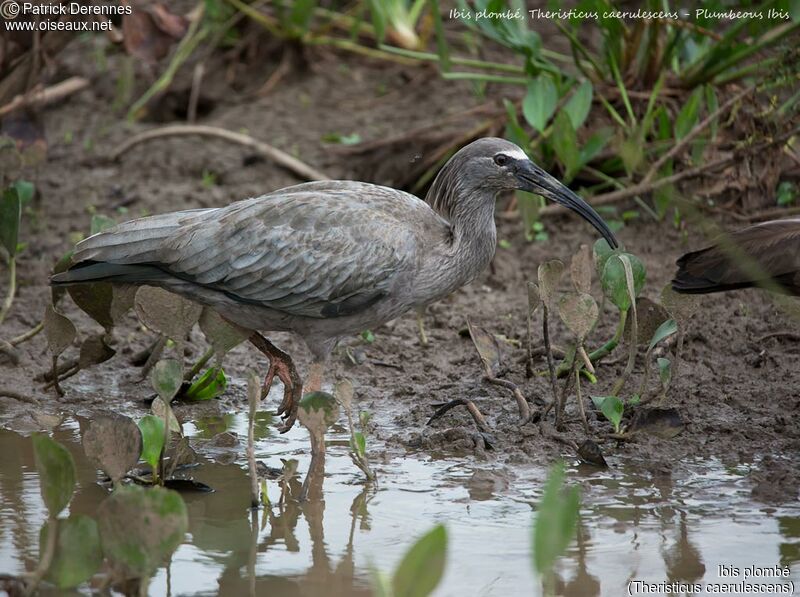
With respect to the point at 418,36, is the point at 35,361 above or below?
below

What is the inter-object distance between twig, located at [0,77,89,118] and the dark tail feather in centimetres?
239

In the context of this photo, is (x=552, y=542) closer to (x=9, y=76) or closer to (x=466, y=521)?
(x=466, y=521)

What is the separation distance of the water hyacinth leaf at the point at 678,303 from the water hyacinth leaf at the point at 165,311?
2096 millimetres

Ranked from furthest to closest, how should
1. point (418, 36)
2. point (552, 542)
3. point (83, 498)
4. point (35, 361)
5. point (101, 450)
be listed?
point (418, 36) < point (35, 361) < point (83, 498) < point (101, 450) < point (552, 542)

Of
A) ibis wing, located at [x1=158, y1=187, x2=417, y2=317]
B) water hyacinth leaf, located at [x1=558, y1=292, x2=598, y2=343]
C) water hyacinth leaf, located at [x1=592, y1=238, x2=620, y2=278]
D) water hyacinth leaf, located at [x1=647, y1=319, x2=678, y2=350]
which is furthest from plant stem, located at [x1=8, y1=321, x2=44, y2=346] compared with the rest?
water hyacinth leaf, located at [x1=647, y1=319, x2=678, y2=350]

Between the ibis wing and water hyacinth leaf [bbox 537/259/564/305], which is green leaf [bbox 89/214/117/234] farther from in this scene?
water hyacinth leaf [bbox 537/259/564/305]

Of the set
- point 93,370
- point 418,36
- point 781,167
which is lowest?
point 93,370

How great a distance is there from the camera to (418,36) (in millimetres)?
10023

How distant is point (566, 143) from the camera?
24.0 feet

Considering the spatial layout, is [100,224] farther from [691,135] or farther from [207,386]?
[691,135]

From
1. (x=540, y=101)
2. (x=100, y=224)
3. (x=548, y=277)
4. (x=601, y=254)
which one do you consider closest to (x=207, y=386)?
(x=100, y=224)

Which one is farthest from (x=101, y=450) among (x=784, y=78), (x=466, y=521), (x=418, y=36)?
(x=418, y=36)

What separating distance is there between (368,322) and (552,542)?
95.0 inches

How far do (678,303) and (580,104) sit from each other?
2424 millimetres
